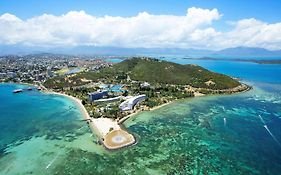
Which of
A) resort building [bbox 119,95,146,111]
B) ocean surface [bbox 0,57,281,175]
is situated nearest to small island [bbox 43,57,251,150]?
resort building [bbox 119,95,146,111]

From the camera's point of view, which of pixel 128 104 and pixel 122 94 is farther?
pixel 122 94

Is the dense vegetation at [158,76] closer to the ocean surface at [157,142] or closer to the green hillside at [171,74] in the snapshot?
the green hillside at [171,74]

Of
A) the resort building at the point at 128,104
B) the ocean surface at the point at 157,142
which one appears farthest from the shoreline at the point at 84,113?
the resort building at the point at 128,104

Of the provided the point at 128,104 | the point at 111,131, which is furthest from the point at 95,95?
the point at 111,131

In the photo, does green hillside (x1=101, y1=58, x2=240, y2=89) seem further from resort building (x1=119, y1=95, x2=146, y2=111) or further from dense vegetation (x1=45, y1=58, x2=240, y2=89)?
resort building (x1=119, y1=95, x2=146, y2=111)

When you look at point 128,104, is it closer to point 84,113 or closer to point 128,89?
point 84,113
